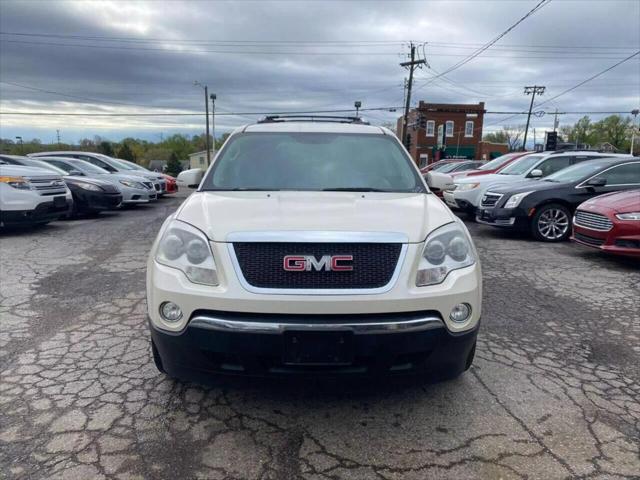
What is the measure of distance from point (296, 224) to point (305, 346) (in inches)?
25.9

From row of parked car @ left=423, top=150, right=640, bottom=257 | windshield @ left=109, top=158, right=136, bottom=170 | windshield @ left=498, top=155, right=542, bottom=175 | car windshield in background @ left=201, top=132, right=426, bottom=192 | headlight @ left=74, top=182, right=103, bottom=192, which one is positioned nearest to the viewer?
car windshield in background @ left=201, top=132, right=426, bottom=192

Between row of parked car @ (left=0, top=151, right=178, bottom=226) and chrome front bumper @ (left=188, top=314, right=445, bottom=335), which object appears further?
row of parked car @ (left=0, top=151, right=178, bottom=226)

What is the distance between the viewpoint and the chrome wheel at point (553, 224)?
324 inches

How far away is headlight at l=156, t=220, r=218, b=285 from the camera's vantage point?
2.45 m

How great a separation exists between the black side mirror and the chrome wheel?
66cm

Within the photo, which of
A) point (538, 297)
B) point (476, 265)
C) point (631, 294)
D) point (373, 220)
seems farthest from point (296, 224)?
point (631, 294)

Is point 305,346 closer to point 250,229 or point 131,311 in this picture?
point 250,229

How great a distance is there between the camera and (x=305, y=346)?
2293 mm

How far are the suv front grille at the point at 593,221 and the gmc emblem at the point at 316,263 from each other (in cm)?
539

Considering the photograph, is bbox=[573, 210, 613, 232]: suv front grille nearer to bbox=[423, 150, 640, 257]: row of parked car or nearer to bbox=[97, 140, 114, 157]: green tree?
bbox=[423, 150, 640, 257]: row of parked car

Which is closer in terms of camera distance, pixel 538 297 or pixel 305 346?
pixel 305 346

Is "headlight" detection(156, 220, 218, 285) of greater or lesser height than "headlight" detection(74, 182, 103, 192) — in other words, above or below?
above

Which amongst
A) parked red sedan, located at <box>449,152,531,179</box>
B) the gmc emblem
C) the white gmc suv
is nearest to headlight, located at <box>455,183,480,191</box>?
parked red sedan, located at <box>449,152,531,179</box>

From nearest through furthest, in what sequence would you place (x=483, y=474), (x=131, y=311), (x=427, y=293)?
(x=483, y=474) → (x=427, y=293) → (x=131, y=311)
